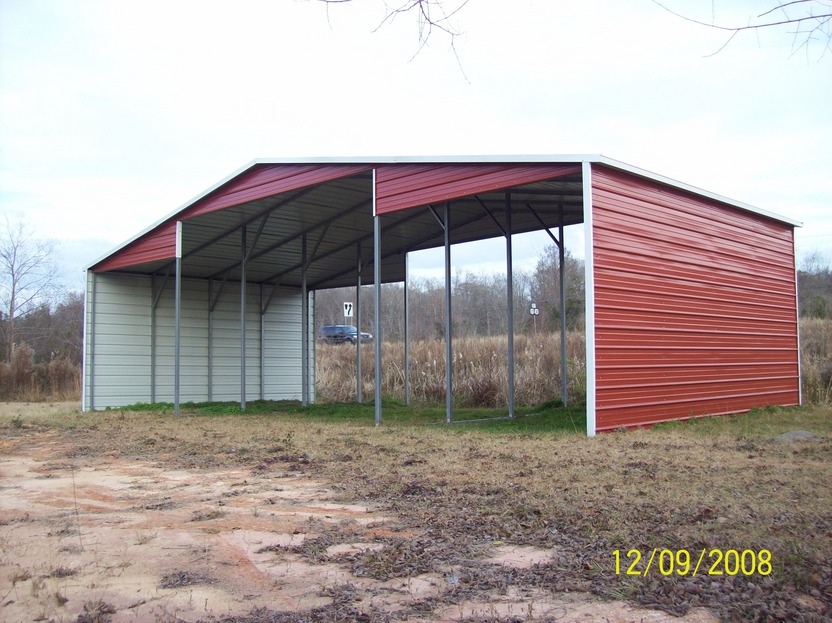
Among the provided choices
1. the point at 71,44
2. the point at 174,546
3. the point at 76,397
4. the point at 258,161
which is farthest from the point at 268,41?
the point at 76,397

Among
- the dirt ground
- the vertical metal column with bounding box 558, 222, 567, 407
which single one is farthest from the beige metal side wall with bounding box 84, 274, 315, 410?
the dirt ground

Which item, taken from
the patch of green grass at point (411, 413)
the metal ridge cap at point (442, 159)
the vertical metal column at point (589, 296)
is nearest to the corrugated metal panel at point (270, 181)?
the metal ridge cap at point (442, 159)

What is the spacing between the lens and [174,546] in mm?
4258

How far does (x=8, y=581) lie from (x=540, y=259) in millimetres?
23571

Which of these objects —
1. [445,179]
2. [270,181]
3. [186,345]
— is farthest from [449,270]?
[186,345]

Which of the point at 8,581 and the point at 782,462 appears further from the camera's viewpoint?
the point at 782,462

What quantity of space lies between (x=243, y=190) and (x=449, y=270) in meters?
3.82

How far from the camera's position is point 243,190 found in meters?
12.1

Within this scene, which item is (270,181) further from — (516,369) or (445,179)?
(516,369)

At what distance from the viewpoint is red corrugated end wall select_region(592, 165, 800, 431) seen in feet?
28.5

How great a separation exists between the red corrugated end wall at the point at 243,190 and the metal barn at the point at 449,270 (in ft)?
0.11

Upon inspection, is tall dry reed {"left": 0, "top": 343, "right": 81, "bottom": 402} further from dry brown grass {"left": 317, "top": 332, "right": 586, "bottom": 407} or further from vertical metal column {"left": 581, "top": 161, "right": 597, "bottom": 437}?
vertical metal column {"left": 581, "top": 161, "right": 597, "bottom": 437}

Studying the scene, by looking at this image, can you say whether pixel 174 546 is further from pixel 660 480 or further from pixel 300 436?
pixel 300 436
